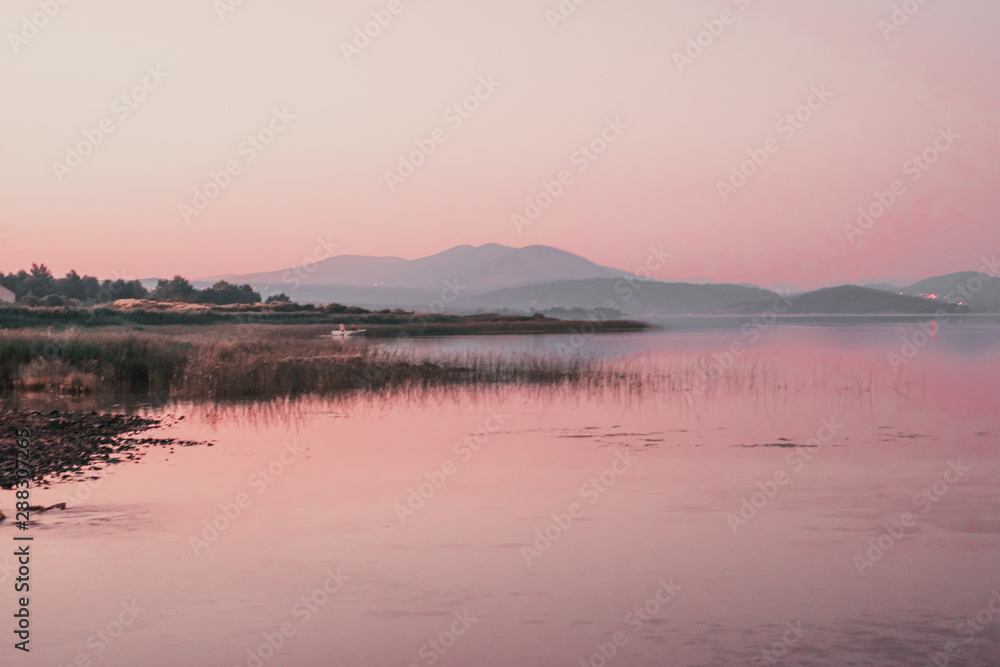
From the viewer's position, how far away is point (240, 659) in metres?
6.72

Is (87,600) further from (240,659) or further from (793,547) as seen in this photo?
(793,547)

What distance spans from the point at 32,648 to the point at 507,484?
7.50 metres
